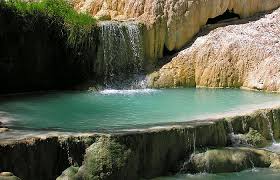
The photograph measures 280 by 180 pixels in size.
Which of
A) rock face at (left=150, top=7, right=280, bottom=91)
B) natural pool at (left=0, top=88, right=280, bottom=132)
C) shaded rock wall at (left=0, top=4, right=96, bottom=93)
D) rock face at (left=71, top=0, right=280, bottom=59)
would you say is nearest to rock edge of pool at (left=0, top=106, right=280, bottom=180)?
natural pool at (left=0, top=88, right=280, bottom=132)

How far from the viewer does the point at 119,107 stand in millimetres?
15211

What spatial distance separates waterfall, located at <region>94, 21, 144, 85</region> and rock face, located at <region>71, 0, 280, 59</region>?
0.48 m

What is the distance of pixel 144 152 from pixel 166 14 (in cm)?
1016

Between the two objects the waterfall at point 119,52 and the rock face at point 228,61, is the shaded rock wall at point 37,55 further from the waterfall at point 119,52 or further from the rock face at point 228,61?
the rock face at point 228,61

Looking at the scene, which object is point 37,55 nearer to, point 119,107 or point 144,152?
point 119,107

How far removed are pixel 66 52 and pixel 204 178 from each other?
8942 millimetres

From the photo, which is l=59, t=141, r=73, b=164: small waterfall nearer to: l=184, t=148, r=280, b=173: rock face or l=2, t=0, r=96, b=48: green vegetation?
l=184, t=148, r=280, b=173: rock face

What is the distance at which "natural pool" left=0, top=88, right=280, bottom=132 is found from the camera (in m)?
12.9

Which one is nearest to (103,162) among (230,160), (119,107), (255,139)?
(230,160)

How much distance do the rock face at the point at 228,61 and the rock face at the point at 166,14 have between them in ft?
2.27

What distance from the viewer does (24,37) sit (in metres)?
18.3

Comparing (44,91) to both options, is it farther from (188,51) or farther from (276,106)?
(276,106)

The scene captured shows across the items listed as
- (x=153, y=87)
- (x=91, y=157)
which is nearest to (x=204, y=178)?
(x=91, y=157)

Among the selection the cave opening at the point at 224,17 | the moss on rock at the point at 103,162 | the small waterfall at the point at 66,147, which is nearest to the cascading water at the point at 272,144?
the moss on rock at the point at 103,162
